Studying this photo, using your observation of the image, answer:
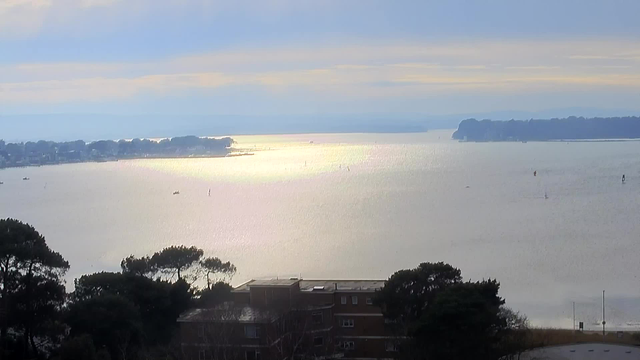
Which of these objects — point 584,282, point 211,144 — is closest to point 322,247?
point 584,282

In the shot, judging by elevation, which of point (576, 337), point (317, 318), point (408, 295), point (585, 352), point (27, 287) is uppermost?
point (27, 287)

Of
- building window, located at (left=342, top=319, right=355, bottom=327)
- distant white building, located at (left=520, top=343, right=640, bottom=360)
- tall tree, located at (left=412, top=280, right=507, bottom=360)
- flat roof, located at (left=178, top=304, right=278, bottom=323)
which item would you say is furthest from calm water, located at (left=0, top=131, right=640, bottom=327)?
flat roof, located at (left=178, top=304, right=278, bottom=323)

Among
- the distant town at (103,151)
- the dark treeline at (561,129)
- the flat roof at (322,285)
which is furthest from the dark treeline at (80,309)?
the dark treeline at (561,129)

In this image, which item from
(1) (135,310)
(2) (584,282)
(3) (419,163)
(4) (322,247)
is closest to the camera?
(1) (135,310)

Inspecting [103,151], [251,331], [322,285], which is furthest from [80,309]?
[103,151]

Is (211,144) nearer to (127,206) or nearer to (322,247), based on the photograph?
(127,206)

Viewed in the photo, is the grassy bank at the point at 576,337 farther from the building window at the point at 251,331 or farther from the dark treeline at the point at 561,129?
the dark treeline at the point at 561,129

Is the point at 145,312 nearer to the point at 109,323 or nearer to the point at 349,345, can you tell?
the point at 109,323
